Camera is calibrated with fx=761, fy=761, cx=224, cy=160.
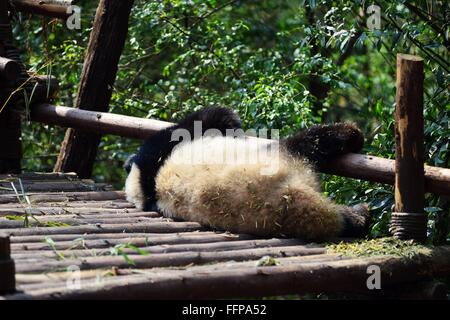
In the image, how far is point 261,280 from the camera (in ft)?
8.11

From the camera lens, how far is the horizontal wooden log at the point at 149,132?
3.01 metres

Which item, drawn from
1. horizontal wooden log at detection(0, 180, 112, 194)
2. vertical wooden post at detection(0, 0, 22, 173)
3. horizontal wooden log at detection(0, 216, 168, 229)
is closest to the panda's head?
horizontal wooden log at detection(0, 216, 168, 229)

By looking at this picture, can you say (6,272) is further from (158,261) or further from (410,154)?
(410,154)

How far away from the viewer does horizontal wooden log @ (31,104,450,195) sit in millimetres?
3014

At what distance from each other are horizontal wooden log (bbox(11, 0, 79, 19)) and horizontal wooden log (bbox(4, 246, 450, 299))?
104 inches

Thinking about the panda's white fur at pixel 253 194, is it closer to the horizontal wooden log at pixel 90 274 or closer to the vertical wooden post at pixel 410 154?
the vertical wooden post at pixel 410 154

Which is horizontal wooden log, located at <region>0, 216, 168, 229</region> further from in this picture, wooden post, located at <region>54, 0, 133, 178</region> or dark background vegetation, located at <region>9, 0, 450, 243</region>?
wooden post, located at <region>54, 0, 133, 178</region>

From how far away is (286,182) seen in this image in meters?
3.14

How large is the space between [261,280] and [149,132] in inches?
72.3

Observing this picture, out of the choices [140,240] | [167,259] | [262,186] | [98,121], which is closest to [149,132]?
[98,121]

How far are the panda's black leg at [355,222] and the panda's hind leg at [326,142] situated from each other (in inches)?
9.6

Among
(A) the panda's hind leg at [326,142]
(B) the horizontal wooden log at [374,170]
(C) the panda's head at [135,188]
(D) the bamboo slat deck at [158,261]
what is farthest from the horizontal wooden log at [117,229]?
(B) the horizontal wooden log at [374,170]

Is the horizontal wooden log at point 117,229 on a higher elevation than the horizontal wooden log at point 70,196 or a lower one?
lower

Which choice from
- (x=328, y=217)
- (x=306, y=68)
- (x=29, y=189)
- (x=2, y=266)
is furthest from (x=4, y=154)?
(x=2, y=266)
